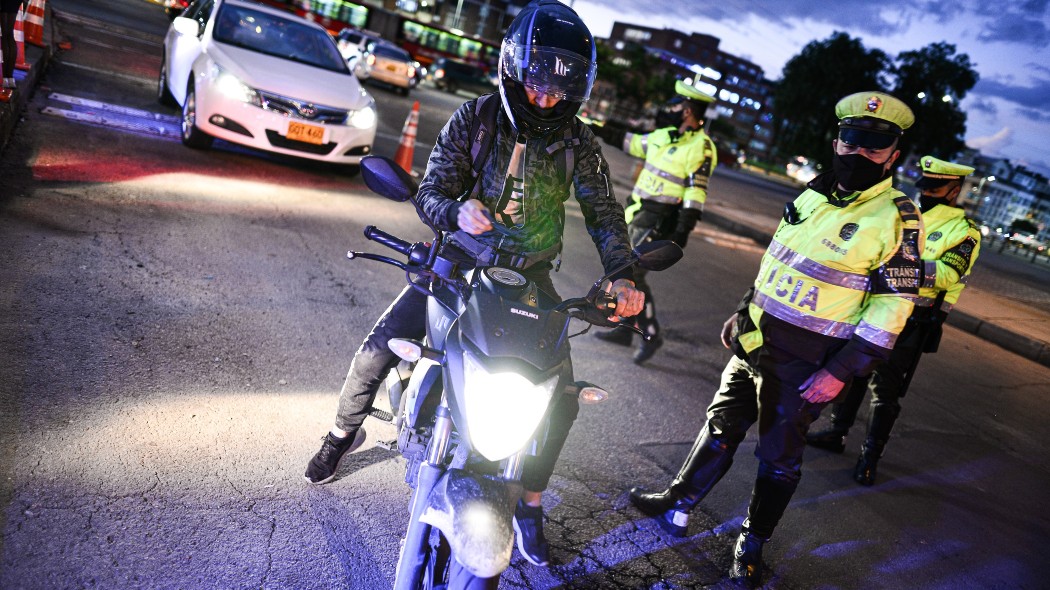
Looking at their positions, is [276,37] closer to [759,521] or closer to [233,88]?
[233,88]

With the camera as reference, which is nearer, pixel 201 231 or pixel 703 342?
pixel 201 231

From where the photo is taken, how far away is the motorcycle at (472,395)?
209 cm

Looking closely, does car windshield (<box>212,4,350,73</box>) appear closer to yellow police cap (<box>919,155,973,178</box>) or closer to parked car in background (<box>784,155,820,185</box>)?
yellow police cap (<box>919,155,973,178</box>)

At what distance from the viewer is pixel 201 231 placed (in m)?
5.86

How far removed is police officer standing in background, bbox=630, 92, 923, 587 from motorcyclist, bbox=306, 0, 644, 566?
3.03 ft

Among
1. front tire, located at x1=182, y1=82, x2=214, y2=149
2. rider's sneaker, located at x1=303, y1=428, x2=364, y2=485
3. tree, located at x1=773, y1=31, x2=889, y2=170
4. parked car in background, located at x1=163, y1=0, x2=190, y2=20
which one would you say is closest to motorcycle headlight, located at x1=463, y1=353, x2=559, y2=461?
rider's sneaker, located at x1=303, y1=428, x2=364, y2=485

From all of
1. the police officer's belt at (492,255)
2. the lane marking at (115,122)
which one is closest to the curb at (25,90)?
the lane marking at (115,122)

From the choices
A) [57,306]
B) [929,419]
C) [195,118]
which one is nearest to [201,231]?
[57,306]

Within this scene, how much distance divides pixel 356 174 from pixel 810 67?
51.2 m

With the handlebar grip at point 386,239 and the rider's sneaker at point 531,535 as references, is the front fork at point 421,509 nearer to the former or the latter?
the handlebar grip at point 386,239

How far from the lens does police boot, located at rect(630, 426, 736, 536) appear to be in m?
3.59

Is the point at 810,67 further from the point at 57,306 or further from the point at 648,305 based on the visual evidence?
the point at 57,306

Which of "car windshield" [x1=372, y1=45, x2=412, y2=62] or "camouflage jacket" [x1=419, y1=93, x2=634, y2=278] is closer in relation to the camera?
"camouflage jacket" [x1=419, y1=93, x2=634, y2=278]

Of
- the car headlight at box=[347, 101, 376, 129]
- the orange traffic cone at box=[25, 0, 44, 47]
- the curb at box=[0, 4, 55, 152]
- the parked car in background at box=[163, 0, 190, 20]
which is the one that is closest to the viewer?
the curb at box=[0, 4, 55, 152]
